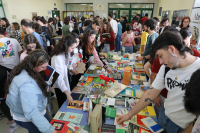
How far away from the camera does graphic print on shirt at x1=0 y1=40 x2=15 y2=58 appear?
7.13 feet

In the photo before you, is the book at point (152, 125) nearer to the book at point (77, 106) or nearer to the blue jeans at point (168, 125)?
the blue jeans at point (168, 125)

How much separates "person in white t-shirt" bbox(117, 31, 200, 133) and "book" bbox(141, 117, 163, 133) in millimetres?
68

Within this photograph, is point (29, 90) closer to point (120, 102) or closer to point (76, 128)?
point (76, 128)

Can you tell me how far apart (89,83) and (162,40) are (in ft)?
4.23

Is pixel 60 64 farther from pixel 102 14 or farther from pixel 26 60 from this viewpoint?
pixel 102 14

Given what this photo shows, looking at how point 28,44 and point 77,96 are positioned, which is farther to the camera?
point 28,44

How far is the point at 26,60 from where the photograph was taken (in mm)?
1091

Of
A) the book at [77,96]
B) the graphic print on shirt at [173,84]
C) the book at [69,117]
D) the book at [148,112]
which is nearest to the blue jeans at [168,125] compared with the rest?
the book at [148,112]

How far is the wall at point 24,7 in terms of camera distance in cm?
546

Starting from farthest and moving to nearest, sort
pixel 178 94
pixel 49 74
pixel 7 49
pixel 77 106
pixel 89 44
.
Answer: pixel 89 44 → pixel 7 49 → pixel 77 106 → pixel 49 74 → pixel 178 94

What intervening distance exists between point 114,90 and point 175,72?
0.90 metres

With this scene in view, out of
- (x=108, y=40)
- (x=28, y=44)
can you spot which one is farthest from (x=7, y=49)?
(x=108, y=40)

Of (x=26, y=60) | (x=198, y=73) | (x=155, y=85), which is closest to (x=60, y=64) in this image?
(x=26, y=60)

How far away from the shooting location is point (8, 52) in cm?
223
